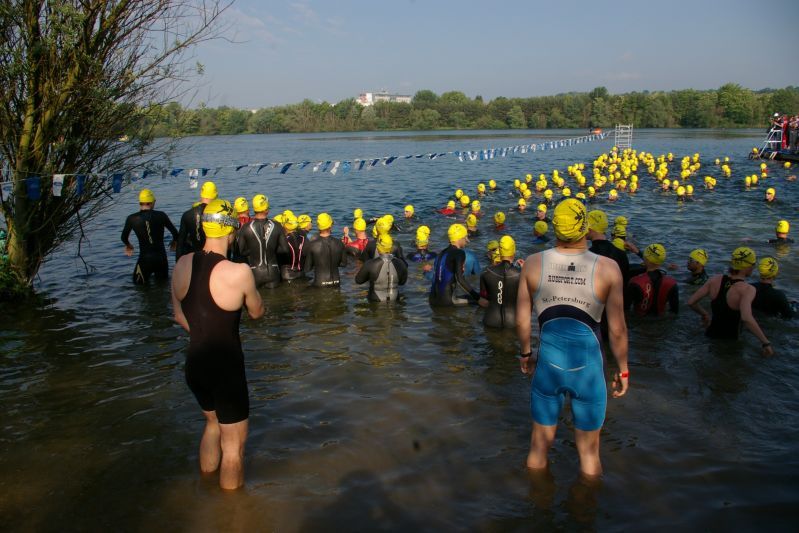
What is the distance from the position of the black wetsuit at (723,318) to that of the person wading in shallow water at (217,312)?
606 cm

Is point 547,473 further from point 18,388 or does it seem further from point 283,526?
point 18,388

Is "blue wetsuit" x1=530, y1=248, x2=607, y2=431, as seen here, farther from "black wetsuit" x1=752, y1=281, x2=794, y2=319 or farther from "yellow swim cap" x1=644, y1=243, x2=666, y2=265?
"black wetsuit" x1=752, y1=281, x2=794, y2=319

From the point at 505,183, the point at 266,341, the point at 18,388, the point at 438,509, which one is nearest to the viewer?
the point at 438,509

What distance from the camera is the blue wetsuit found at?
369cm

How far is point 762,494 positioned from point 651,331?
3796 millimetres

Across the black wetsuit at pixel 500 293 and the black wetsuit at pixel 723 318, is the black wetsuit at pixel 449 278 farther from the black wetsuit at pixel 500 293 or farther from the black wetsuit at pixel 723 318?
the black wetsuit at pixel 723 318

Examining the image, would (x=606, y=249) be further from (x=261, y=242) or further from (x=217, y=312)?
(x=261, y=242)

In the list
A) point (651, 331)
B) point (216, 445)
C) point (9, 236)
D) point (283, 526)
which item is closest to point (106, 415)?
point (216, 445)

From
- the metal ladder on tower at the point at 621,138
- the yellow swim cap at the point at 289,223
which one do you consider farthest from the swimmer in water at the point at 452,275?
the metal ladder on tower at the point at 621,138

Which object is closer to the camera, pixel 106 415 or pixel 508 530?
pixel 508 530

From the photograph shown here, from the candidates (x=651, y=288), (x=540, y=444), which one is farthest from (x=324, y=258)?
(x=540, y=444)

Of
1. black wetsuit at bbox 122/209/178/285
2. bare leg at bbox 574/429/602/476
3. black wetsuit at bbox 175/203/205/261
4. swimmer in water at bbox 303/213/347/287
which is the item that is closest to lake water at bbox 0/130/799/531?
bare leg at bbox 574/429/602/476

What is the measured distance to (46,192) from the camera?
8812mm

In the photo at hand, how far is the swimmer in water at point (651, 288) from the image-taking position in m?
7.98
